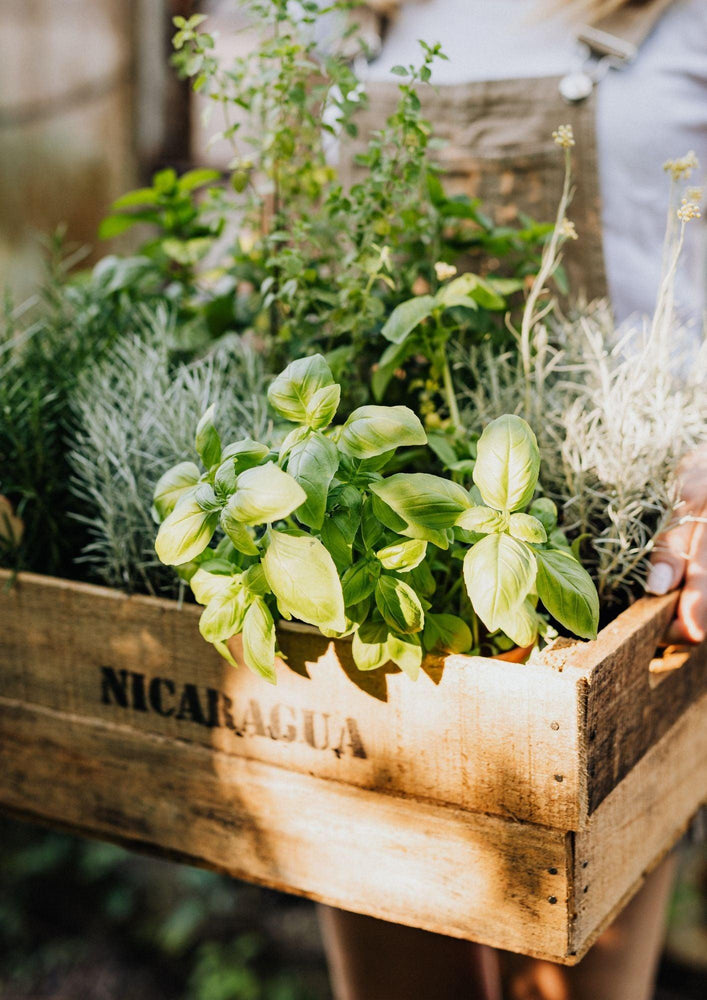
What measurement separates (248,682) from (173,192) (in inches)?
24.7

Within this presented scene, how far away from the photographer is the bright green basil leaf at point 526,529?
55cm

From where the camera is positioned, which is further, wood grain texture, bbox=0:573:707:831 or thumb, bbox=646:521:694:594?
thumb, bbox=646:521:694:594

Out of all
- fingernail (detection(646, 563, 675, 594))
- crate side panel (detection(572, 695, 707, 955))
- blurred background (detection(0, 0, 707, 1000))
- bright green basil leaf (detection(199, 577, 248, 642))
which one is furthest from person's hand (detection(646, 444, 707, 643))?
blurred background (detection(0, 0, 707, 1000))

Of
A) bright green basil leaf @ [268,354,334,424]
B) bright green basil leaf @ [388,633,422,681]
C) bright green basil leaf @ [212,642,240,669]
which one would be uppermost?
bright green basil leaf @ [268,354,334,424]

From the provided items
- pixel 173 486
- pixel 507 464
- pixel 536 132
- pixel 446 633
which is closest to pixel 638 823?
pixel 446 633

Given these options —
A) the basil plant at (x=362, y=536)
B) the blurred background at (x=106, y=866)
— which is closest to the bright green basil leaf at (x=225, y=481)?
the basil plant at (x=362, y=536)

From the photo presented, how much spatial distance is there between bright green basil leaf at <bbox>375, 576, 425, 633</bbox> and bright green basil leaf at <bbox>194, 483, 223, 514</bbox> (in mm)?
118

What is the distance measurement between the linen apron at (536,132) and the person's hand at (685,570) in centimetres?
39

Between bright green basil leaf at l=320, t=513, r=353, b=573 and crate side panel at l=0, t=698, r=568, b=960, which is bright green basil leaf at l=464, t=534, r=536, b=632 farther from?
crate side panel at l=0, t=698, r=568, b=960

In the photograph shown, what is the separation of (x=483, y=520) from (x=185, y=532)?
0.19 m

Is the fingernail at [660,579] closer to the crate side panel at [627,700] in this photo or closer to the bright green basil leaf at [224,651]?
the crate side panel at [627,700]

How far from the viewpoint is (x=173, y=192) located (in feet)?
3.45

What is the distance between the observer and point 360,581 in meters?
0.59

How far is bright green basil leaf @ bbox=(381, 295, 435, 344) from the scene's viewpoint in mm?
711
